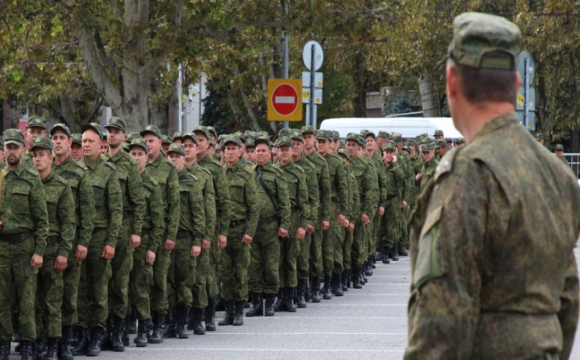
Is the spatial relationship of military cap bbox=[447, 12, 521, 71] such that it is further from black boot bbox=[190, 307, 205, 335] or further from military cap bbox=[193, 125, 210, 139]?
military cap bbox=[193, 125, 210, 139]

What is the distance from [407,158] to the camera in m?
25.6

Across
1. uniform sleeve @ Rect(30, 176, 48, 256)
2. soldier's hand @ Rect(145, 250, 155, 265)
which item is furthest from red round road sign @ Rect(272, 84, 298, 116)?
uniform sleeve @ Rect(30, 176, 48, 256)

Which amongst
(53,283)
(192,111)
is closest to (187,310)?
(53,283)

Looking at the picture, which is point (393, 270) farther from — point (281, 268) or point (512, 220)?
point (512, 220)

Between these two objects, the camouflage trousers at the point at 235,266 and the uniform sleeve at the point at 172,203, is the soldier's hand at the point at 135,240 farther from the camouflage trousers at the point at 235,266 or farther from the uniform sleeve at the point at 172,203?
the camouflage trousers at the point at 235,266

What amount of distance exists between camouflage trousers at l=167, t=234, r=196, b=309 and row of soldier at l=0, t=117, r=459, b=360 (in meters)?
0.01

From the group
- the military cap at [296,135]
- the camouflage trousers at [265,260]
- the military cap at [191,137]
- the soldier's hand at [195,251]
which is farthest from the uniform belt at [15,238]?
the military cap at [296,135]

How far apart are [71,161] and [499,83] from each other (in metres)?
8.23

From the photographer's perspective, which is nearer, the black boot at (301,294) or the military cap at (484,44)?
the military cap at (484,44)

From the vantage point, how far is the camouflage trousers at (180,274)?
1336cm

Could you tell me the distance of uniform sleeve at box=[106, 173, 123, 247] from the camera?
11.7 m

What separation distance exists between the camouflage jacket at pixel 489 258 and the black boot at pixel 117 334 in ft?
28.5

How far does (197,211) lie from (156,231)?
90 cm

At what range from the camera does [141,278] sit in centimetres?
1266
